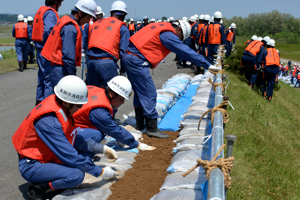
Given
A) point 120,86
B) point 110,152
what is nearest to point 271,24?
point 120,86

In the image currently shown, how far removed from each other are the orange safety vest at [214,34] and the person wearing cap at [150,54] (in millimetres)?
5241

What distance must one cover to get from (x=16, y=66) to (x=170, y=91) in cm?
625

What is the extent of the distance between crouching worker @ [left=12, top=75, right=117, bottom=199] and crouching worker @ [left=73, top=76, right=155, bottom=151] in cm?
40

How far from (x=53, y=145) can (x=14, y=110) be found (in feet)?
10.3

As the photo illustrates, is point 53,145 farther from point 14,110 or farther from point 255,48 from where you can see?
point 255,48

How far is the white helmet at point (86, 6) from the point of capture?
12.0ft

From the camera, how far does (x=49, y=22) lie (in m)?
4.11

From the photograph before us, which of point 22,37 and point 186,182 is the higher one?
point 22,37

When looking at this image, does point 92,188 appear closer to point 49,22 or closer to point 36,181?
point 36,181

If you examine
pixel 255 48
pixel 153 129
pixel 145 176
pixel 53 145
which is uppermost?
pixel 255 48

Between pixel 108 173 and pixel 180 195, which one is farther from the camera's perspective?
pixel 108 173

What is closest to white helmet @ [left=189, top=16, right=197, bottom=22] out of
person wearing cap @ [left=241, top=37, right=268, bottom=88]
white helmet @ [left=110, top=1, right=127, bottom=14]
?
person wearing cap @ [left=241, top=37, right=268, bottom=88]

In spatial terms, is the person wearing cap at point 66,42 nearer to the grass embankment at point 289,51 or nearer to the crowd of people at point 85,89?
the crowd of people at point 85,89

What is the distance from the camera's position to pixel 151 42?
145 inches
